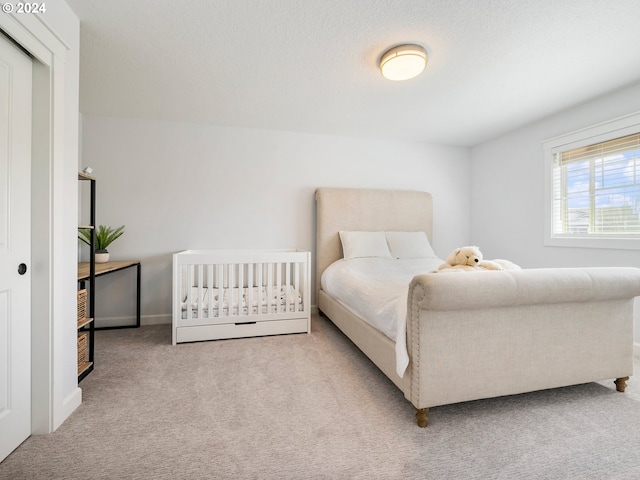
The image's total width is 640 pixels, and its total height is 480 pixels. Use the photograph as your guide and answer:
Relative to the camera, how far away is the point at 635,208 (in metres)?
2.51

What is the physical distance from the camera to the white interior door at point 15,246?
4.22 ft

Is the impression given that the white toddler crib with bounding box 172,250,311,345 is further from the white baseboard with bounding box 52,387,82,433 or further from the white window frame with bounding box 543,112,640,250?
the white window frame with bounding box 543,112,640,250

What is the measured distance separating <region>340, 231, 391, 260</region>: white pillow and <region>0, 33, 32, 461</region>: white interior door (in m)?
2.63

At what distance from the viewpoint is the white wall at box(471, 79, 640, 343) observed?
8.75 ft

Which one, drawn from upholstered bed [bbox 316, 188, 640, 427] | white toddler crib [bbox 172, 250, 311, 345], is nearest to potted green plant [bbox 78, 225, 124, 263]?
white toddler crib [bbox 172, 250, 311, 345]

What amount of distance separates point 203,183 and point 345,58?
2.11 m

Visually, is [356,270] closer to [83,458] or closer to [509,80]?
[509,80]

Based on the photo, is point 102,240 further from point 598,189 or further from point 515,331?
point 598,189

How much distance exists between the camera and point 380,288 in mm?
2199

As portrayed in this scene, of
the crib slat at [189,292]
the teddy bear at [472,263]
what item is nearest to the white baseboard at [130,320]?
the crib slat at [189,292]

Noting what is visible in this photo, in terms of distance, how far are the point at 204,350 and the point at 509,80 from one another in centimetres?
333

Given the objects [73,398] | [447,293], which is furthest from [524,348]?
[73,398]

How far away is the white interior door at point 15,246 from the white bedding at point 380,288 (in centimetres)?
179

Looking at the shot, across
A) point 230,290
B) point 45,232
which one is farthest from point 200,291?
point 45,232
